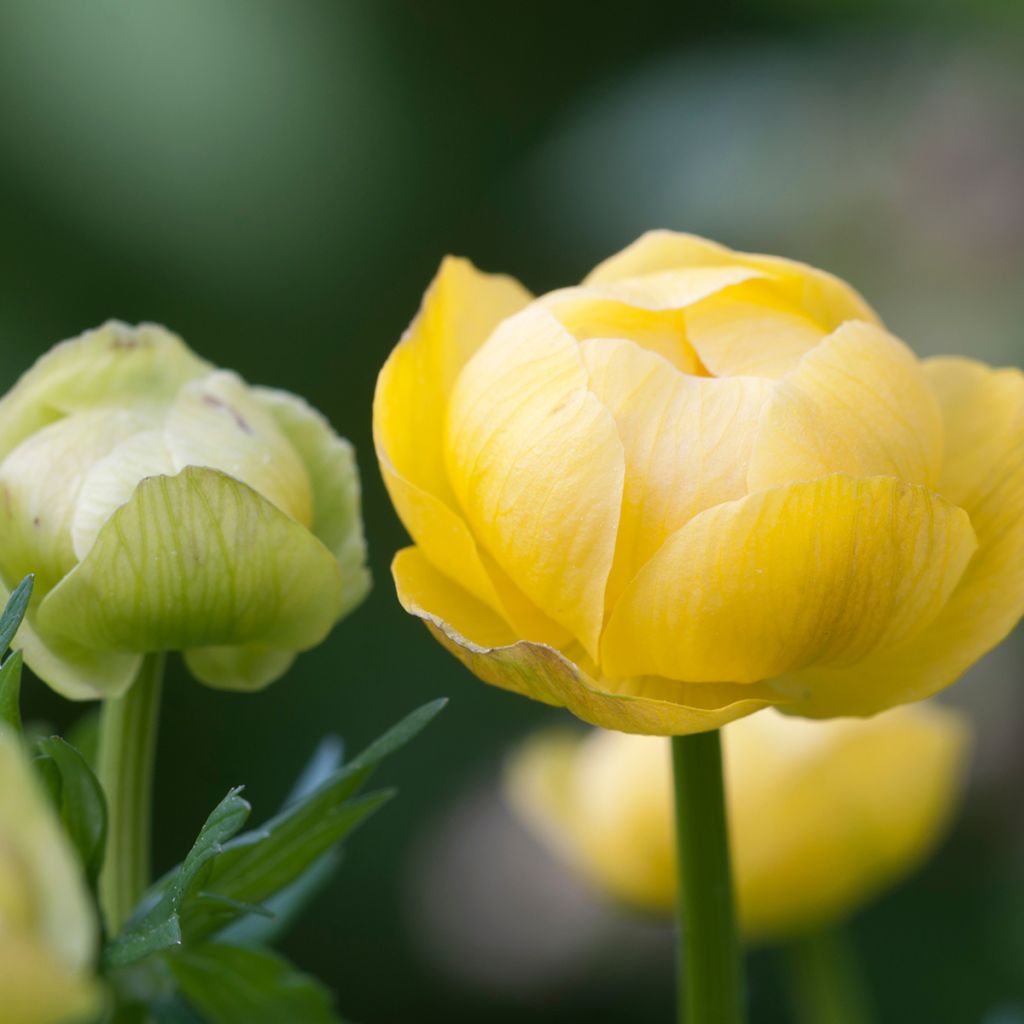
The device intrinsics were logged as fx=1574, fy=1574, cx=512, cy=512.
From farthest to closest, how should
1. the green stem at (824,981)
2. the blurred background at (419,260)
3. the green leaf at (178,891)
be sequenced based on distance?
the blurred background at (419,260) → the green stem at (824,981) → the green leaf at (178,891)

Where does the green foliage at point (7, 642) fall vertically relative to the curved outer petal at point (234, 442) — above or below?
below

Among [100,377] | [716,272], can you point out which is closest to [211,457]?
[100,377]

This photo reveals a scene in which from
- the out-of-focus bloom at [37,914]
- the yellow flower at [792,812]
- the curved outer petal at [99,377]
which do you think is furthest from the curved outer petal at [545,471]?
the yellow flower at [792,812]

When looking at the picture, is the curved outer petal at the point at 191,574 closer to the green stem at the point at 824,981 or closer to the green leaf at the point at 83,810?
the green leaf at the point at 83,810

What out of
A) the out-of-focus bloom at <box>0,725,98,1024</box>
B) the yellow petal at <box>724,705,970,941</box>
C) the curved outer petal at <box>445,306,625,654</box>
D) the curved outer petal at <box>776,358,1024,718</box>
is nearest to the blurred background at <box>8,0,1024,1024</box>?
the yellow petal at <box>724,705,970,941</box>

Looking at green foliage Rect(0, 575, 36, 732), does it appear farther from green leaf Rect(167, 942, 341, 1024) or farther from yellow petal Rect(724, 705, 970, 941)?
yellow petal Rect(724, 705, 970, 941)

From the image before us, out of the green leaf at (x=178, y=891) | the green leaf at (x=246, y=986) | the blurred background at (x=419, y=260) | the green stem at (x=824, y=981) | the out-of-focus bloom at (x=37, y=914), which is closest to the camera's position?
the out-of-focus bloom at (x=37, y=914)
